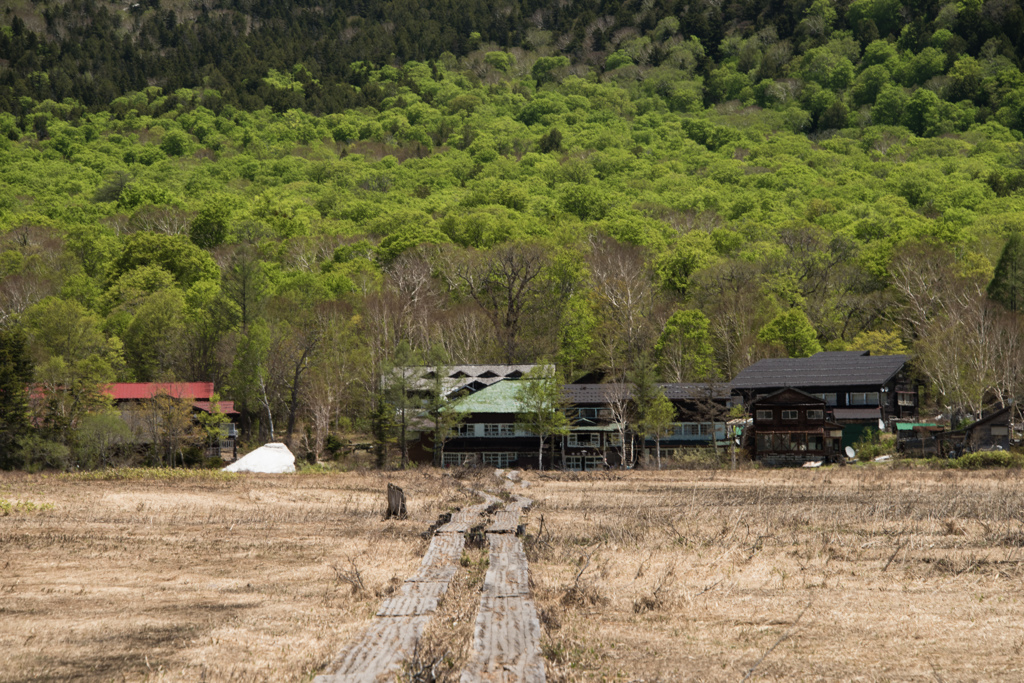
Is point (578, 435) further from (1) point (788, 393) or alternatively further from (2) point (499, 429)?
(1) point (788, 393)

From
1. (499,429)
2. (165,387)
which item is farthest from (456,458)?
(165,387)

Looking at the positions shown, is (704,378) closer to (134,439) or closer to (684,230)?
(134,439)

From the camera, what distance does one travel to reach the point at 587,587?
18.1 meters

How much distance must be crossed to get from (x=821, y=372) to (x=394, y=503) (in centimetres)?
5445

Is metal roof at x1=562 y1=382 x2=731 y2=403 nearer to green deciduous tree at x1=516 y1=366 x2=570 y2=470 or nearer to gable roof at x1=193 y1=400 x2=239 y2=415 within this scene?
green deciduous tree at x1=516 y1=366 x2=570 y2=470

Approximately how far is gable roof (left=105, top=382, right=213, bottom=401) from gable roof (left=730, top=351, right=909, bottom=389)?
135ft

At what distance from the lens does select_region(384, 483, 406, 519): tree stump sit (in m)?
30.6

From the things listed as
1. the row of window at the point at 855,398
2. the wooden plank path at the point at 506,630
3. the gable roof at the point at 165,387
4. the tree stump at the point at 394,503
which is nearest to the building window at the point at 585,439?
the row of window at the point at 855,398

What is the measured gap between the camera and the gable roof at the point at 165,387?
70344mm

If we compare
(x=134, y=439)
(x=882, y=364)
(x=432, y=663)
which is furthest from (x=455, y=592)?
(x=882, y=364)

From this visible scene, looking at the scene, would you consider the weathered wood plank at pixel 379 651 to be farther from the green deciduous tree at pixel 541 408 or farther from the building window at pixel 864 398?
the building window at pixel 864 398

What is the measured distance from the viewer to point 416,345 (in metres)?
89.4

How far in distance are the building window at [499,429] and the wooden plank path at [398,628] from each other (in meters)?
51.9

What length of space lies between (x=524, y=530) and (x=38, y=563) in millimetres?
11660
